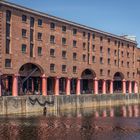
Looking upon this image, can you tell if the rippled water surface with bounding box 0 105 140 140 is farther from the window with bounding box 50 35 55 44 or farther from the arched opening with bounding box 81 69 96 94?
the arched opening with bounding box 81 69 96 94

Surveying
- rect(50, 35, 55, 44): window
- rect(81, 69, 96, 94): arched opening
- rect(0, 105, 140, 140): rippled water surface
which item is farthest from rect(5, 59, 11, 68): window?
rect(81, 69, 96, 94): arched opening

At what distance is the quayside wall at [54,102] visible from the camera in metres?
73.0

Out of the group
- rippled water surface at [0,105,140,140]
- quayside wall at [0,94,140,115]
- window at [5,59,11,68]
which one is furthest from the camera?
window at [5,59,11,68]

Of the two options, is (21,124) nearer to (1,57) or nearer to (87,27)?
(1,57)

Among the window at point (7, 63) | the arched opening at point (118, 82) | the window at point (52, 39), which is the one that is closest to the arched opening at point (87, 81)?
the arched opening at point (118, 82)

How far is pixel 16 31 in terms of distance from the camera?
80.4 m

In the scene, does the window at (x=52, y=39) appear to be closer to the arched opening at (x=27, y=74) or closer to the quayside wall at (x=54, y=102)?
the arched opening at (x=27, y=74)

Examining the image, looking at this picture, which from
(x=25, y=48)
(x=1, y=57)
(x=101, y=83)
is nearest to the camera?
(x=1, y=57)

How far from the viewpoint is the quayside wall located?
239ft

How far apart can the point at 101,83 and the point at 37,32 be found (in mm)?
39465

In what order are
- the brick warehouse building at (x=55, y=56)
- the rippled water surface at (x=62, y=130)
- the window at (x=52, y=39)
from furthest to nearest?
the window at (x=52, y=39), the brick warehouse building at (x=55, y=56), the rippled water surface at (x=62, y=130)

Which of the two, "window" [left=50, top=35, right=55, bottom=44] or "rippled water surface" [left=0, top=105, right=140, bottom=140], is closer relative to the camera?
"rippled water surface" [left=0, top=105, right=140, bottom=140]

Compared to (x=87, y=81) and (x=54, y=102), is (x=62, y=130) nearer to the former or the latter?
(x=54, y=102)

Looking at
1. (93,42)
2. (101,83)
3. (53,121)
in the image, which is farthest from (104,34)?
(53,121)
